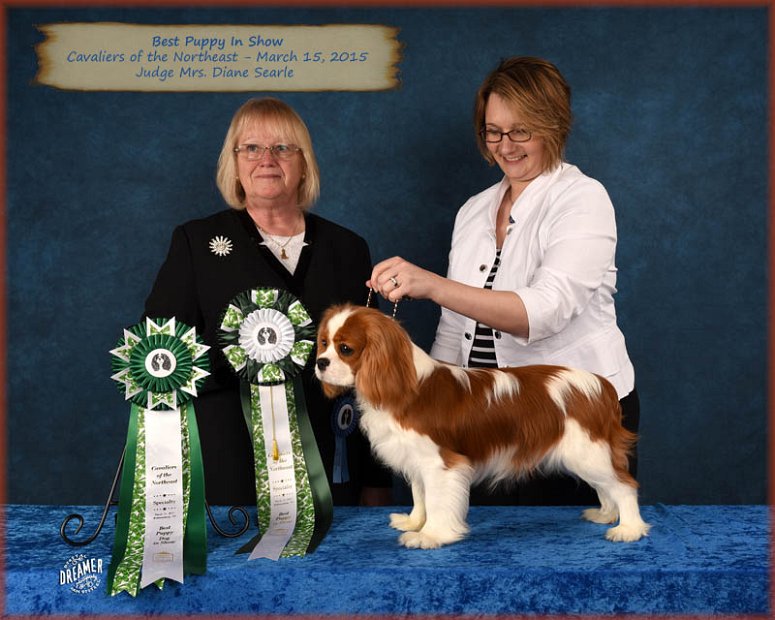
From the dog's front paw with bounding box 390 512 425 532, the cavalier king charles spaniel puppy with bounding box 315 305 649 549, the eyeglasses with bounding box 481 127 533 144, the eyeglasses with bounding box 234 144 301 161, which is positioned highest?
the eyeglasses with bounding box 234 144 301 161

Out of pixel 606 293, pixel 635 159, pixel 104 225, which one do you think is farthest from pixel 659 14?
pixel 104 225

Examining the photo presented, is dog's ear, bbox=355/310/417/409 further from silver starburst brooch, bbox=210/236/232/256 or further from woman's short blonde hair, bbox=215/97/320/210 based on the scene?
woman's short blonde hair, bbox=215/97/320/210

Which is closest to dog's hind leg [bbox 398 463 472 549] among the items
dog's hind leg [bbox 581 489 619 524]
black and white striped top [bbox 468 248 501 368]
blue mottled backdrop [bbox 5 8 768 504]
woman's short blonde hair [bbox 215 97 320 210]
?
dog's hind leg [bbox 581 489 619 524]

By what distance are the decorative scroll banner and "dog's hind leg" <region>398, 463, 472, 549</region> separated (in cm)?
211

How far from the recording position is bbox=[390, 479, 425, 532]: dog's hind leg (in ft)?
6.23

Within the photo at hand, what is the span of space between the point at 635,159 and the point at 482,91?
52.3 inches

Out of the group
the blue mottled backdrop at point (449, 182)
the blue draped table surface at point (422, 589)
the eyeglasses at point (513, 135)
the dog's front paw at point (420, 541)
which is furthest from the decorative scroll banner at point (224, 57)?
the blue draped table surface at point (422, 589)

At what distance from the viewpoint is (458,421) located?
1.82m

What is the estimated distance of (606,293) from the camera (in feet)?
7.42

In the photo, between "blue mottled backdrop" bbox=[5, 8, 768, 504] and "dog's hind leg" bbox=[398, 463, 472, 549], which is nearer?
"dog's hind leg" bbox=[398, 463, 472, 549]

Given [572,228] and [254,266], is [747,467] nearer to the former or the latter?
[572,228]

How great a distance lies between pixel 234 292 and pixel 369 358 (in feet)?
2.46

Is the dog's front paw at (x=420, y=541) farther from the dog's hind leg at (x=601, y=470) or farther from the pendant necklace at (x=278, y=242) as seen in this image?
the pendant necklace at (x=278, y=242)

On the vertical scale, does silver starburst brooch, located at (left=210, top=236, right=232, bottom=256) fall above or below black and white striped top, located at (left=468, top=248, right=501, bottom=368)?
above
